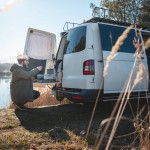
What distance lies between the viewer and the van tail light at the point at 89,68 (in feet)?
18.6

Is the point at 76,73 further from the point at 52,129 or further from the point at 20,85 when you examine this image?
the point at 52,129

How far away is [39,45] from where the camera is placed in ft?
30.6

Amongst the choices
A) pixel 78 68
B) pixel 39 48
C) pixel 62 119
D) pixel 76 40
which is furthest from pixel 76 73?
pixel 39 48

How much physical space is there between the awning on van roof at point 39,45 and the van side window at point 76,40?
281 cm

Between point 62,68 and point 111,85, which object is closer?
point 111,85

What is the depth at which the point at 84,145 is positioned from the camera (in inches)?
158

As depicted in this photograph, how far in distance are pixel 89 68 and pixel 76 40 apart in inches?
33.6

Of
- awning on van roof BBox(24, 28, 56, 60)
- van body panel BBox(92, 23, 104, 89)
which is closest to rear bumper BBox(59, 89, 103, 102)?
van body panel BBox(92, 23, 104, 89)

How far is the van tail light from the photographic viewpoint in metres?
5.66

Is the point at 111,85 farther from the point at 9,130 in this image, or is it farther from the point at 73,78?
the point at 9,130

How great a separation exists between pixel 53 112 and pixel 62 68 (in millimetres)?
1043

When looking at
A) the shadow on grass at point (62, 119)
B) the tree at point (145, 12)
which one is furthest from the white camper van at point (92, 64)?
the tree at point (145, 12)

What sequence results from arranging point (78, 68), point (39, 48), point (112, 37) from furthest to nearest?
point (39, 48), point (112, 37), point (78, 68)

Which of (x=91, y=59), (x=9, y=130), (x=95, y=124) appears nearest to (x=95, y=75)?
(x=91, y=59)
